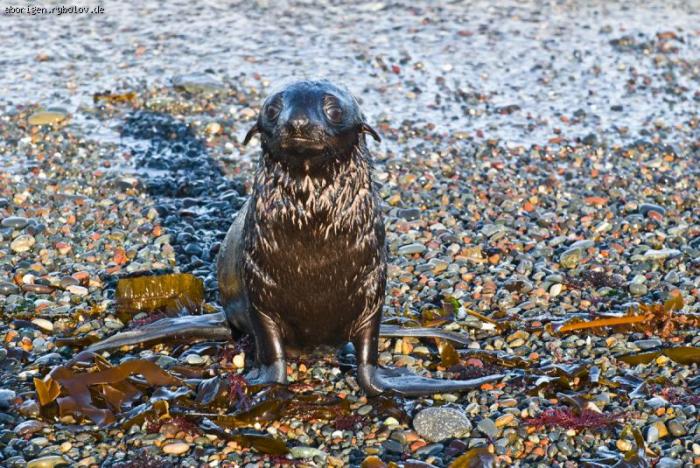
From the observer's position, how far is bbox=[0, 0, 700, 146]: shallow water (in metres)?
11.9

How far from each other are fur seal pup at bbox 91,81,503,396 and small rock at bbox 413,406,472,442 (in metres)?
0.24

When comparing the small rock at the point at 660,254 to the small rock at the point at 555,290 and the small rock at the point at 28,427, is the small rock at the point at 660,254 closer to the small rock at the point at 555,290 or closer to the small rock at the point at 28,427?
the small rock at the point at 555,290

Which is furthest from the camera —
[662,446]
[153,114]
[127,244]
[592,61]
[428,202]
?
[592,61]

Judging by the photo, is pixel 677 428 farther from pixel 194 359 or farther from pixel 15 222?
pixel 15 222

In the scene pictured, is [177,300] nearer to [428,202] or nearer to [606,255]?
[428,202]

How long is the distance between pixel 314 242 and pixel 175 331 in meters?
1.31

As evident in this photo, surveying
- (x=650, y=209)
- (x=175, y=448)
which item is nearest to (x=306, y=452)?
(x=175, y=448)

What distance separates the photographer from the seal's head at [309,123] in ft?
17.1

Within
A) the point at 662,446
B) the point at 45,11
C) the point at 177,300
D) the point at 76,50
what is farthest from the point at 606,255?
the point at 45,11

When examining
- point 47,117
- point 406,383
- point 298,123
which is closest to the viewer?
point 298,123

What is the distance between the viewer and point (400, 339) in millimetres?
6684

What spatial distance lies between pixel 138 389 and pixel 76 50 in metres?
8.84

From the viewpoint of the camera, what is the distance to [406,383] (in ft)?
19.6

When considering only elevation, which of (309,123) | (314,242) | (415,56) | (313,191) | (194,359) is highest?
(309,123)
